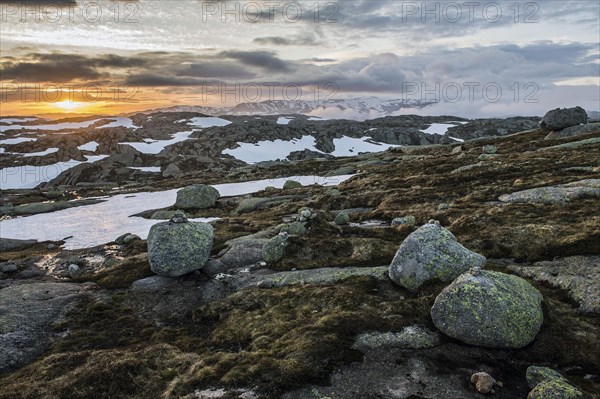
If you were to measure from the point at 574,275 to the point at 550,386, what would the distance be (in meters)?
9.06

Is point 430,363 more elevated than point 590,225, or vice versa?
point 590,225

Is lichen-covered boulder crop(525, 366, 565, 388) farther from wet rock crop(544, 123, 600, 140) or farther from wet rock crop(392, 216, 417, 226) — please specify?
wet rock crop(544, 123, 600, 140)

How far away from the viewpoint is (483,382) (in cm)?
1101

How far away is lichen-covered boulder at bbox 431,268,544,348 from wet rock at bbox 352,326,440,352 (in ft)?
2.00

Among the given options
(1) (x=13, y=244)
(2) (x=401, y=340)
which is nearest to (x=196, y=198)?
(1) (x=13, y=244)

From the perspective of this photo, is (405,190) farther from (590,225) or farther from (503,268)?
(503,268)

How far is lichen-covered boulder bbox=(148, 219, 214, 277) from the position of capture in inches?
942

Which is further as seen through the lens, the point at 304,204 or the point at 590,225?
the point at 304,204

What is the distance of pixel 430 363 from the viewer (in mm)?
12477

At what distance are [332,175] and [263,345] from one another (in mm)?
70595

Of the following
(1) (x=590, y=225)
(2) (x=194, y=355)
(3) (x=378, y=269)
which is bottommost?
(2) (x=194, y=355)

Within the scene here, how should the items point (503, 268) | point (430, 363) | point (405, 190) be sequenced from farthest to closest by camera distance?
1. point (405, 190)
2. point (503, 268)
3. point (430, 363)

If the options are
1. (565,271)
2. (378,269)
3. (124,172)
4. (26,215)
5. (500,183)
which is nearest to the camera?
(565,271)

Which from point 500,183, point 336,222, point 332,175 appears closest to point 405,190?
point 500,183
